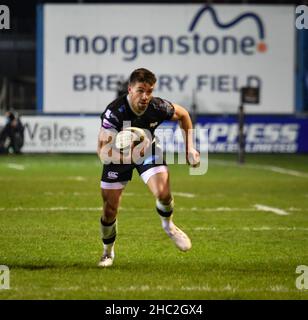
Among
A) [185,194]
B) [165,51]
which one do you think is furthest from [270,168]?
[165,51]

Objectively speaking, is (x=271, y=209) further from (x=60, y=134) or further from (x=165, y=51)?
(x=165, y=51)

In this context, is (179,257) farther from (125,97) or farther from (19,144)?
(19,144)

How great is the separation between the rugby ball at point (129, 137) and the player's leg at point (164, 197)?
34 cm

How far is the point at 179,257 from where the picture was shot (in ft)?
31.9

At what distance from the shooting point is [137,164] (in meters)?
9.26

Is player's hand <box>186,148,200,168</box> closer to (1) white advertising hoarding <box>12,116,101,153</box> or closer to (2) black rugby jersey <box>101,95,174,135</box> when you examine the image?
(2) black rugby jersey <box>101,95,174,135</box>

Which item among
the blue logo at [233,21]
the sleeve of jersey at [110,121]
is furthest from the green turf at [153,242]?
the blue logo at [233,21]

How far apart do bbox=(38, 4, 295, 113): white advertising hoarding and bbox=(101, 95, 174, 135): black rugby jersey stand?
1059 inches

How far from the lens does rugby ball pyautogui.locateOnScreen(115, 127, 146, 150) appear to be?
29.1 ft

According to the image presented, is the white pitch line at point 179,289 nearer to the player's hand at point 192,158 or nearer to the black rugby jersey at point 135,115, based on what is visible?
the player's hand at point 192,158

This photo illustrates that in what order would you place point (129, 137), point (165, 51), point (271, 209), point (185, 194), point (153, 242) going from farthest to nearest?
1. point (165, 51)
2. point (185, 194)
3. point (271, 209)
4. point (153, 242)
5. point (129, 137)

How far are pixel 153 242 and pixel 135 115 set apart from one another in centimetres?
236

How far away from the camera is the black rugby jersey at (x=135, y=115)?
8953 millimetres

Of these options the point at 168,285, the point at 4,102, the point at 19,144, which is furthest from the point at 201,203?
the point at 4,102
